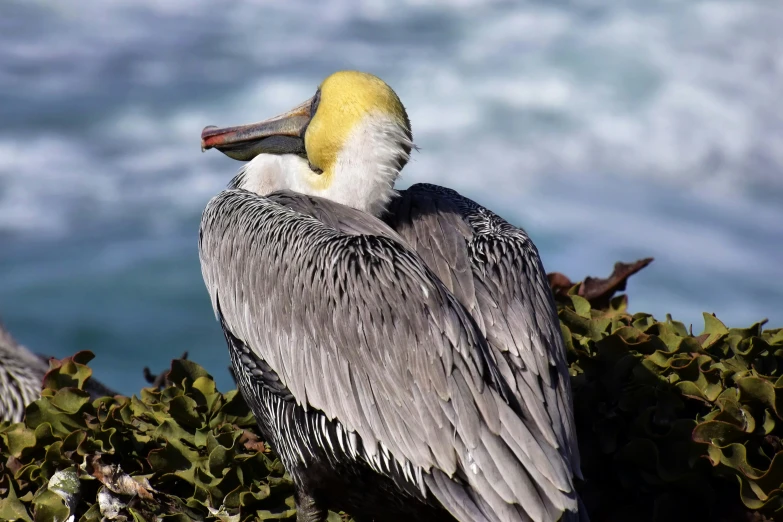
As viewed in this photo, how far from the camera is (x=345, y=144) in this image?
3568 millimetres

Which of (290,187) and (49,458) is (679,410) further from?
(49,458)

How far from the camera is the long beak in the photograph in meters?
3.86

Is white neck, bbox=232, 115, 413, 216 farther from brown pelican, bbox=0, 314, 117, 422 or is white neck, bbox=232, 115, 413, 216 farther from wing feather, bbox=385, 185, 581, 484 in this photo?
brown pelican, bbox=0, 314, 117, 422

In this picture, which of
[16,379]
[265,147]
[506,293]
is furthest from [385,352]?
[16,379]

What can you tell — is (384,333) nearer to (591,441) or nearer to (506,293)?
(506,293)

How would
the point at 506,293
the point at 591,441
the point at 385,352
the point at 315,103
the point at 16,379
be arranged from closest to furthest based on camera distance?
the point at 385,352, the point at 506,293, the point at 591,441, the point at 315,103, the point at 16,379

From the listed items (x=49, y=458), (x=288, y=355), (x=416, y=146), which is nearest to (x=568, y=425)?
(x=288, y=355)

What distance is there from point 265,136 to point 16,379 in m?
2.16

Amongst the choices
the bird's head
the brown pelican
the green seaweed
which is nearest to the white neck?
the bird's head

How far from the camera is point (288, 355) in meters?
3.23

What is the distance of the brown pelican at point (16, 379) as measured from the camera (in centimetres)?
505

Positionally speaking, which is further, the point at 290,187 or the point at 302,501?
the point at 290,187

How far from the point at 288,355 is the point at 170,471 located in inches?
28.6

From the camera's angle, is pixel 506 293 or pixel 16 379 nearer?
pixel 506 293
